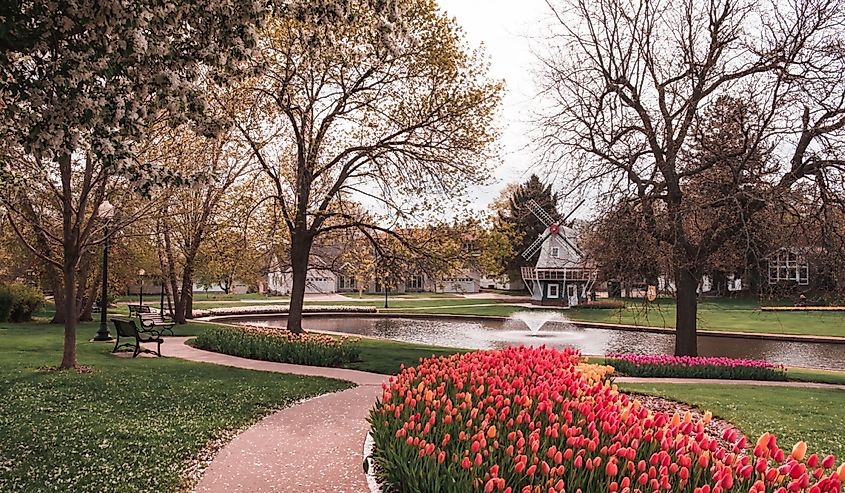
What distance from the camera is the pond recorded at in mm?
24266

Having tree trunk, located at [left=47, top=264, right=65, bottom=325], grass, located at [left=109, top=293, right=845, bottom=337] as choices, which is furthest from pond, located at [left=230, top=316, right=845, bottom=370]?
tree trunk, located at [left=47, top=264, right=65, bottom=325]

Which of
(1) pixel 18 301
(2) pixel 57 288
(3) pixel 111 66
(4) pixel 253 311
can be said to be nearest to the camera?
(3) pixel 111 66

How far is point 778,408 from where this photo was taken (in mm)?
10477

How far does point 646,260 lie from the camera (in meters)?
17.2

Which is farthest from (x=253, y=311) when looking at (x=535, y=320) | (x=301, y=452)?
(x=301, y=452)

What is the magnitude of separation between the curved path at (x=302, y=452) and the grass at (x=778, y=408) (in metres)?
4.86

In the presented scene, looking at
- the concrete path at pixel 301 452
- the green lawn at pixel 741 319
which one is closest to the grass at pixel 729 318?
the green lawn at pixel 741 319

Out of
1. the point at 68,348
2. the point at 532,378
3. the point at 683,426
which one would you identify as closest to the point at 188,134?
the point at 68,348

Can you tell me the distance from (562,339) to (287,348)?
15475 mm

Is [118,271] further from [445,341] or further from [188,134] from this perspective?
[445,341]

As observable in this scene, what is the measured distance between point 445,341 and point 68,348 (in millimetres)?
16604

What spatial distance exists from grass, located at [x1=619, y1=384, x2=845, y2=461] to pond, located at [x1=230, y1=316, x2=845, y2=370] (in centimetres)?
1029

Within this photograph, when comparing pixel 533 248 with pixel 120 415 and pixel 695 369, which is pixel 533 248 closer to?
pixel 695 369

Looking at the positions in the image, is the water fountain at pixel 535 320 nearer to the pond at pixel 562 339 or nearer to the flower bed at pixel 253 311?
the pond at pixel 562 339
